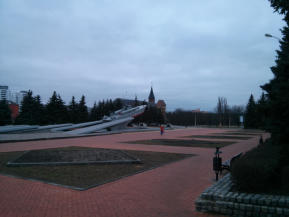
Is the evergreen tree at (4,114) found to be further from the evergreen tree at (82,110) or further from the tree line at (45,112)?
the evergreen tree at (82,110)

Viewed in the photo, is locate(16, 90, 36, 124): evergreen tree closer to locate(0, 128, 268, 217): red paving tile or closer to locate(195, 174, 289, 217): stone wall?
locate(0, 128, 268, 217): red paving tile

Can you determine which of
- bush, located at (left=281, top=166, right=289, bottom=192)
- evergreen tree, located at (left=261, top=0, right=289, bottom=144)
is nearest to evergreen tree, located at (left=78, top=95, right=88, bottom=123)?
evergreen tree, located at (left=261, top=0, right=289, bottom=144)

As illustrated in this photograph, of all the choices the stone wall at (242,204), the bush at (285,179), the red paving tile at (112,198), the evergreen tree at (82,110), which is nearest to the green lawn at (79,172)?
the red paving tile at (112,198)

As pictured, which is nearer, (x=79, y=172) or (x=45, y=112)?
(x=79, y=172)

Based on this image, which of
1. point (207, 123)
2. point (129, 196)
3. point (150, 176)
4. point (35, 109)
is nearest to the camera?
point (129, 196)

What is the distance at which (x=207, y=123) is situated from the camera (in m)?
90.0

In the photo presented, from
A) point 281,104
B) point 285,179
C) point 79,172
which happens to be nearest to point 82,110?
point 79,172

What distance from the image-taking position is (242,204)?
486 centimetres

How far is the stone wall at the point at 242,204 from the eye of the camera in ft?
15.1

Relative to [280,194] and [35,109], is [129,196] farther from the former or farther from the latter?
[35,109]

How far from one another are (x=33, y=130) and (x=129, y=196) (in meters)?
29.4

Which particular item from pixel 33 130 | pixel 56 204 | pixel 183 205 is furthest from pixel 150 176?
pixel 33 130

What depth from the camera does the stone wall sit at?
461cm

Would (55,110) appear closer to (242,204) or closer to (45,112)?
(45,112)
